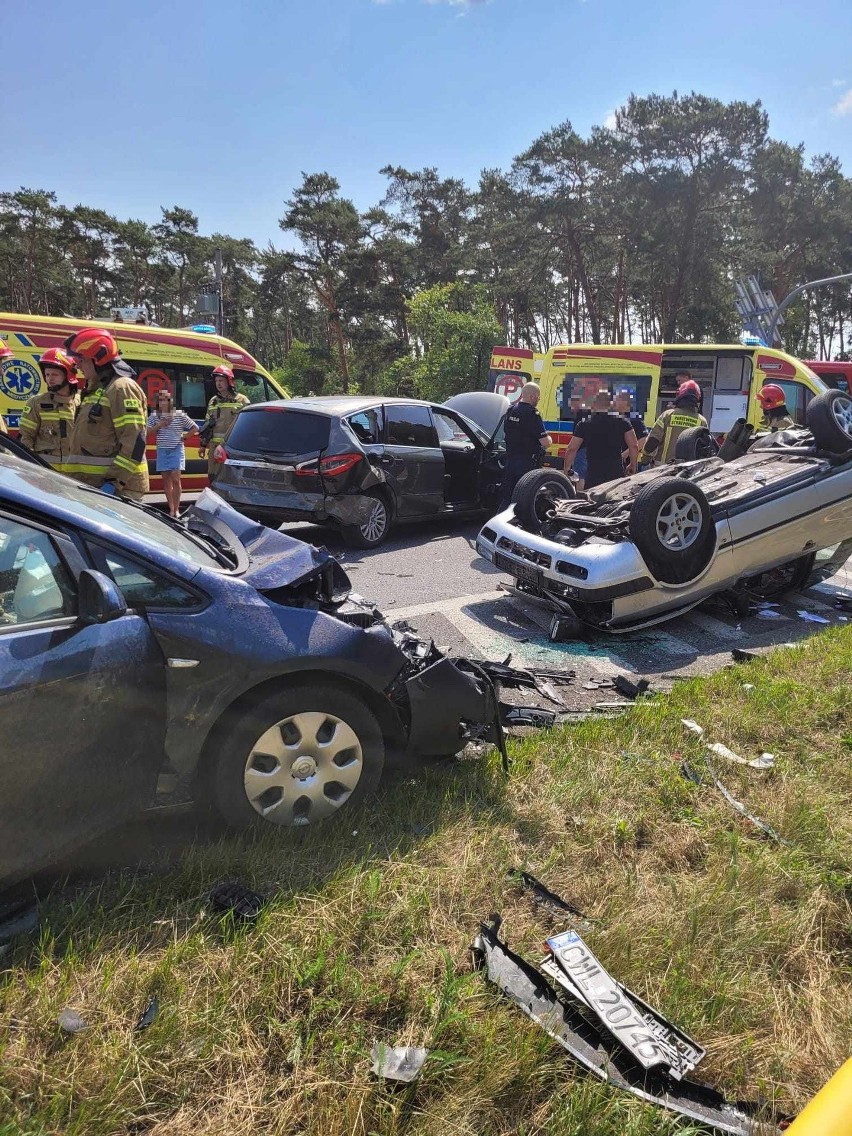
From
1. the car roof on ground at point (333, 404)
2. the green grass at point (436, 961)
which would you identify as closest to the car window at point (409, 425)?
the car roof on ground at point (333, 404)

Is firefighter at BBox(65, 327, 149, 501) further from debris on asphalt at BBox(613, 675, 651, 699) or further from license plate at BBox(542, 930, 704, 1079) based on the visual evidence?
license plate at BBox(542, 930, 704, 1079)

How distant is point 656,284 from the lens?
3153 centimetres

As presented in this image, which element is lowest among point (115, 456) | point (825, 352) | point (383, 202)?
point (115, 456)

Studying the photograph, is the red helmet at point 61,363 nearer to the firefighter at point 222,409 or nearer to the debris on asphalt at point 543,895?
the firefighter at point 222,409

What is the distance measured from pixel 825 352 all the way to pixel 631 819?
61.7 meters

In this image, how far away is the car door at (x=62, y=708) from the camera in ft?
6.71

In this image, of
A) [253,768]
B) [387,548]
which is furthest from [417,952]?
[387,548]

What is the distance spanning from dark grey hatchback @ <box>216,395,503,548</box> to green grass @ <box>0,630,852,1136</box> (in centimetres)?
444

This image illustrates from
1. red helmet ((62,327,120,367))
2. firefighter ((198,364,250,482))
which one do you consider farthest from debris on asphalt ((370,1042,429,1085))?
firefighter ((198,364,250,482))

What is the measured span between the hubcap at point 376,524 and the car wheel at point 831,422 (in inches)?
156

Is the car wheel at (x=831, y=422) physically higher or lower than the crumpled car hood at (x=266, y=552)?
higher

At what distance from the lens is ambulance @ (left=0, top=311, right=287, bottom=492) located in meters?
9.80

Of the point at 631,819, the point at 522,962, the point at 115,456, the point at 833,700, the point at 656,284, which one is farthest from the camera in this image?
the point at 656,284

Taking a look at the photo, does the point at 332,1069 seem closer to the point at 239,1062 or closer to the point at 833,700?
the point at 239,1062
